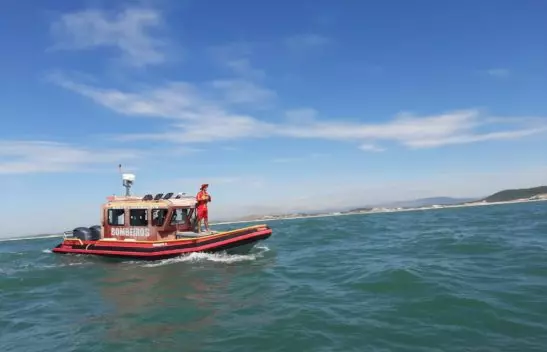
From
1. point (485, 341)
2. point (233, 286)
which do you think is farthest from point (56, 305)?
point (485, 341)

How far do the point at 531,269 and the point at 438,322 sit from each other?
635cm

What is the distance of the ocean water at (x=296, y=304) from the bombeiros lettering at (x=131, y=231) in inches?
126

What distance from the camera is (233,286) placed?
1377 cm

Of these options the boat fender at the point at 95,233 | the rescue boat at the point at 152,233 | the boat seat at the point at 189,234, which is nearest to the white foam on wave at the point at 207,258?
the rescue boat at the point at 152,233

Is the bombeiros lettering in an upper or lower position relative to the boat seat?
upper

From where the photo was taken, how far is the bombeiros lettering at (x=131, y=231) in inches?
870

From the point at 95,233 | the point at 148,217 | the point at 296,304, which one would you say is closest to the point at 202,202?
the point at 148,217

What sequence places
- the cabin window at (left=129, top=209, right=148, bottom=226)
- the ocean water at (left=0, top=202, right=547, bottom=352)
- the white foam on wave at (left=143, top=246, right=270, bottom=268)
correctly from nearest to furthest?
the ocean water at (left=0, top=202, right=547, bottom=352) < the white foam on wave at (left=143, top=246, right=270, bottom=268) < the cabin window at (left=129, top=209, right=148, bottom=226)

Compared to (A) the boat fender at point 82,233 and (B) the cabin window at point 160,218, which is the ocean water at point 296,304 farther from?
(A) the boat fender at point 82,233

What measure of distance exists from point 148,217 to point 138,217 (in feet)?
2.71

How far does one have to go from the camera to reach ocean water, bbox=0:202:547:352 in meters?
8.25

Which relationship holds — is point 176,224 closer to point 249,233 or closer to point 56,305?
point 249,233

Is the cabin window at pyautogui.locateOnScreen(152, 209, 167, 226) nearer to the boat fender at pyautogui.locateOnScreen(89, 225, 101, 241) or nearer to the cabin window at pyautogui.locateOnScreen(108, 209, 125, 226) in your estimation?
the cabin window at pyautogui.locateOnScreen(108, 209, 125, 226)

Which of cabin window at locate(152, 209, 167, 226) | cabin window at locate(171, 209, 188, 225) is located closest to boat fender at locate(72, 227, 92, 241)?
cabin window at locate(152, 209, 167, 226)
